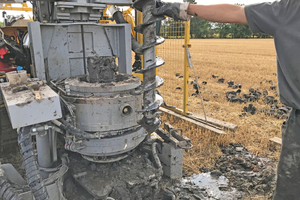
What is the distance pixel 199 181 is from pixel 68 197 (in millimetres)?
1740

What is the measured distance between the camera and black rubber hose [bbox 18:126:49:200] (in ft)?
6.61

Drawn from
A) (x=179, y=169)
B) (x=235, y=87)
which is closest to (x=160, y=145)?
(x=179, y=169)

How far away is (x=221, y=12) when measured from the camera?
2.15m

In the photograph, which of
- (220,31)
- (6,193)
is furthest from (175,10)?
(220,31)

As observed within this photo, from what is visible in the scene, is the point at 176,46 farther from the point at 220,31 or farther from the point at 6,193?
the point at 220,31

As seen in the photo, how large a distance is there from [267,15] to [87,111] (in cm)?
182

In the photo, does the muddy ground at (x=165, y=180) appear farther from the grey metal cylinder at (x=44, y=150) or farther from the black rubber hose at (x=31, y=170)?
the black rubber hose at (x=31, y=170)

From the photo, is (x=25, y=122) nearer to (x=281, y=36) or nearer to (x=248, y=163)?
(x=281, y=36)

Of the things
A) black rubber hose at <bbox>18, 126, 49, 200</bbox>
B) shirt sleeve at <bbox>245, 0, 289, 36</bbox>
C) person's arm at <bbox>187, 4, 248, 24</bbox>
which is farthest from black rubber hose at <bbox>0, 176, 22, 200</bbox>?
shirt sleeve at <bbox>245, 0, 289, 36</bbox>

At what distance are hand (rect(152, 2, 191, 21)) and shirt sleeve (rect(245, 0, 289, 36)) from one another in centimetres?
51

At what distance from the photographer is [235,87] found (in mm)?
8586

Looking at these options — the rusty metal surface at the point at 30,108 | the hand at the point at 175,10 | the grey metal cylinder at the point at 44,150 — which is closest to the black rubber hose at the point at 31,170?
the rusty metal surface at the point at 30,108

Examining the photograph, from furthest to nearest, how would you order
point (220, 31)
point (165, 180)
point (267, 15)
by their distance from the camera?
point (220, 31) → point (165, 180) → point (267, 15)

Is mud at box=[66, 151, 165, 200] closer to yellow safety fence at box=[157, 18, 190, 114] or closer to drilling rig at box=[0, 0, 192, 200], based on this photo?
drilling rig at box=[0, 0, 192, 200]
